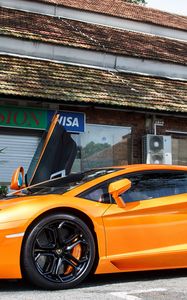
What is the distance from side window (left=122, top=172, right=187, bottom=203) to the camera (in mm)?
5285

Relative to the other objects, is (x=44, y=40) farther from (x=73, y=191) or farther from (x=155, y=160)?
(x=73, y=191)

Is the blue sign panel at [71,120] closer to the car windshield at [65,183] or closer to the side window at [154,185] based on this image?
the car windshield at [65,183]

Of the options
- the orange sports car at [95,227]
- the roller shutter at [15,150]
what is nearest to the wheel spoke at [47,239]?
the orange sports car at [95,227]

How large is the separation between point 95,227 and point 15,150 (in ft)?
22.1

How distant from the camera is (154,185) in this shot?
18.0ft

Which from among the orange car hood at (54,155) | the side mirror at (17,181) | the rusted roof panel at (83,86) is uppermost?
the rusted roof panel at (83,86)

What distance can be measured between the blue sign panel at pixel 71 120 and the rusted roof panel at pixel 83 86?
71 cm

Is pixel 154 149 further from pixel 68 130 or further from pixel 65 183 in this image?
pixel 65 183

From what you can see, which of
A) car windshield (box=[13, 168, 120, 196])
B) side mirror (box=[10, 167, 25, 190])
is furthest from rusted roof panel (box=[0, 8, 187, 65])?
car windshield (box=[13, 168, 120, 196])

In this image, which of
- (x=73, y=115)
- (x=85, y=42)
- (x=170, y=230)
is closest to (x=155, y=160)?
(x=73, y=115)

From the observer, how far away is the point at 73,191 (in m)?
5.06

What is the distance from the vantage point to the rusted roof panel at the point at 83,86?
10586 millimetres

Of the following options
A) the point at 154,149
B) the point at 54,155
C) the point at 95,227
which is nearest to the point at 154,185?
the point at 95,227

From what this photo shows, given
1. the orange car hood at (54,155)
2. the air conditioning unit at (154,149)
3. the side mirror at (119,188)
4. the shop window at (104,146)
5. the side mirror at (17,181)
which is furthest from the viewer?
the air conditioning unit at (154,149)
